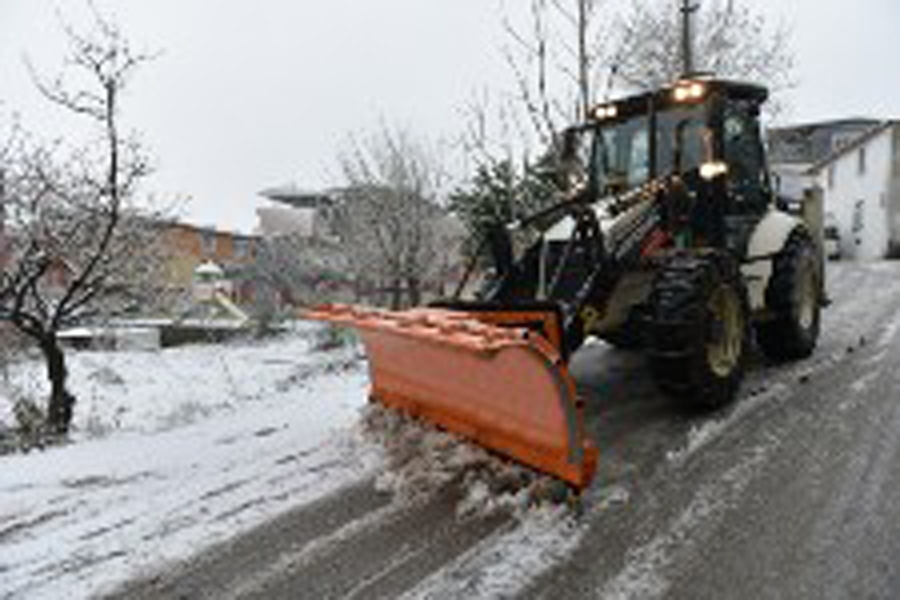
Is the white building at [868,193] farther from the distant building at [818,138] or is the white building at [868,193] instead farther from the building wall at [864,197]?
the distant building at [818,138]

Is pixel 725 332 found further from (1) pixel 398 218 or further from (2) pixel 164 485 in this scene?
(1) pixel 398 218

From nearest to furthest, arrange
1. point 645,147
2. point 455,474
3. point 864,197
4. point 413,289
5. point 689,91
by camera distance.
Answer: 1. point 455,474
2. point 689,91
3. point 645,147
4. point 413,289
5. point 864,197

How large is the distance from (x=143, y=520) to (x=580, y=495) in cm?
240

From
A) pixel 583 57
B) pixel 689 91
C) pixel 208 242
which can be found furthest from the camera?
pixel 208 242

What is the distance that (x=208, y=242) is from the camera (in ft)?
153

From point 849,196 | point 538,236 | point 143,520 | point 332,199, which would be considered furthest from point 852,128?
point 143,520

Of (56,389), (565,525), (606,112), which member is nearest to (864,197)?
(606,112)

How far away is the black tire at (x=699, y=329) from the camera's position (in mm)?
4461

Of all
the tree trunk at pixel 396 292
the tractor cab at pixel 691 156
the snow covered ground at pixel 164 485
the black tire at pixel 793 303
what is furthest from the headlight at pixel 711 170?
the tree trunk at pixel 396 292

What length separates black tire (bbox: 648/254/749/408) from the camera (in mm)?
4461

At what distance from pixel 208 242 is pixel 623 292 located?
148 feet

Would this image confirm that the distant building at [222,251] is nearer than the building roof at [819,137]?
Yes

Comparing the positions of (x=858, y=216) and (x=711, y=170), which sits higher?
(x=858, y=216)

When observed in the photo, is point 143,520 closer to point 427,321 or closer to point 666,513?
point 427,321
